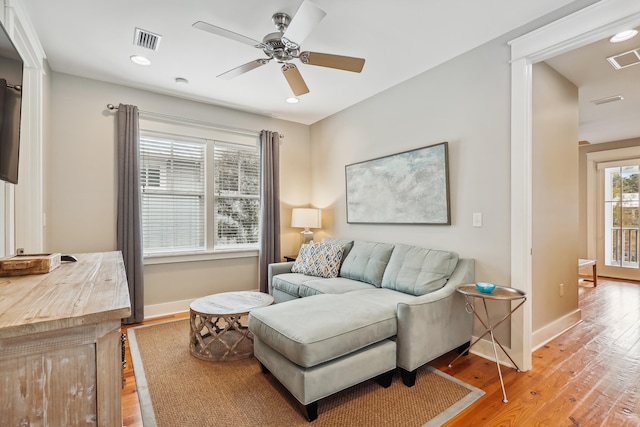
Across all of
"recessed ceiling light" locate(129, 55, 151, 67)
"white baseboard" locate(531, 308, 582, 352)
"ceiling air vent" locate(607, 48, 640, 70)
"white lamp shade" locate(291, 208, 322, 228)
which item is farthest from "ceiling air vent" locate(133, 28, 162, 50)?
"white baseboard" locate(531, 308, 582, 352)

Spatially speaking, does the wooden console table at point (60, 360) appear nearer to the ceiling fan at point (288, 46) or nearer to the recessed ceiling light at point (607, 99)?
the ceiling fan at point (288, 46)

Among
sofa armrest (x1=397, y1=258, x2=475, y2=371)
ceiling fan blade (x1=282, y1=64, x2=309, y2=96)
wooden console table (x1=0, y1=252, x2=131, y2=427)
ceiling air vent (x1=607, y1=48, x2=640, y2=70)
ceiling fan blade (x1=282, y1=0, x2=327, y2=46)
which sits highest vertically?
ceiling air vent (x1=607, y1=48, x2=640, y2=70)

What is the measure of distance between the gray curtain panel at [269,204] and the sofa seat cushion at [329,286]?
4.05 feet

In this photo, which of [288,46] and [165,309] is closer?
[288,46]

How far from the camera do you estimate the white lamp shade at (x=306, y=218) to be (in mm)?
4422

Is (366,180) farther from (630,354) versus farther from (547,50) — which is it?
(630,354)

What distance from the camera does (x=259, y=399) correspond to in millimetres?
2008

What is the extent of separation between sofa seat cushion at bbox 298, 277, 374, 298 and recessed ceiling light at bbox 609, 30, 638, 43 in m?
2.85

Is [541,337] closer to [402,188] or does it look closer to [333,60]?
[402,188]

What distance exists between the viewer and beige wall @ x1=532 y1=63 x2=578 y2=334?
8.77 ft

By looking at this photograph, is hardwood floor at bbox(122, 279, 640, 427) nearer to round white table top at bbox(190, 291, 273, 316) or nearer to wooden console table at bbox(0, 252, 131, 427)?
round white table top at bbox(190, 291, 273, 316)

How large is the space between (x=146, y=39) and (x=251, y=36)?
87 centimetres

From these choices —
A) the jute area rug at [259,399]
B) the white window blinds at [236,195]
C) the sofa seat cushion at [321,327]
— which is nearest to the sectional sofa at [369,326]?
the sofa seat cushion at [321,327]

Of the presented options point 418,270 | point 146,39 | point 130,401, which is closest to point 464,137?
point 418,270
